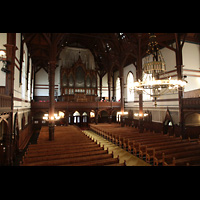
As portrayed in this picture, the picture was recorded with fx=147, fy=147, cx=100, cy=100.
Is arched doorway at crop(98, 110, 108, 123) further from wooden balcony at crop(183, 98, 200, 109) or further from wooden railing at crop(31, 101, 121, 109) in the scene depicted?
wooden balcony at crop(183, 98, 200, 109)

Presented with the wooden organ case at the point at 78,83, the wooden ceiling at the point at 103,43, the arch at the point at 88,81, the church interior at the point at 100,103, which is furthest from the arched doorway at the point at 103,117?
the wooden ceiling at the point at 103,43

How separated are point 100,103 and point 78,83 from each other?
17.6 feet

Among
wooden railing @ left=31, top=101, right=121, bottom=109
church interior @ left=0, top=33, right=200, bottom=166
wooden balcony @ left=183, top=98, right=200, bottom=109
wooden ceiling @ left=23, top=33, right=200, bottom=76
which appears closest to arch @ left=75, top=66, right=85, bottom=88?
church interior @ left=0, top=33, right=200, bottom=166

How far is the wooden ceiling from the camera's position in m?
14.7

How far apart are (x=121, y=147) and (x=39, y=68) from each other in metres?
21.2

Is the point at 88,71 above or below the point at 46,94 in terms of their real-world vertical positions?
above

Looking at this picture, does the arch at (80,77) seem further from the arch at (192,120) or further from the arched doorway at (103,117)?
the arch at (192,120)

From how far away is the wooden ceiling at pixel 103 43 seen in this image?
48.2 ft

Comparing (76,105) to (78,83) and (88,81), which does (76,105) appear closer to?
(78,83)

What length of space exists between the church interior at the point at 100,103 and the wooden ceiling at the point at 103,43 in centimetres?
11

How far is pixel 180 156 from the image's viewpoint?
8.49 meters

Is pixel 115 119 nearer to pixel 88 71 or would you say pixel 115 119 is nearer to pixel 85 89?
pixel 85 89

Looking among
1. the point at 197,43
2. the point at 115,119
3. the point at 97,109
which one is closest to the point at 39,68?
the point at 97,109

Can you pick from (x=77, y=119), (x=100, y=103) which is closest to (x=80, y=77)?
(x=100, y=103)
